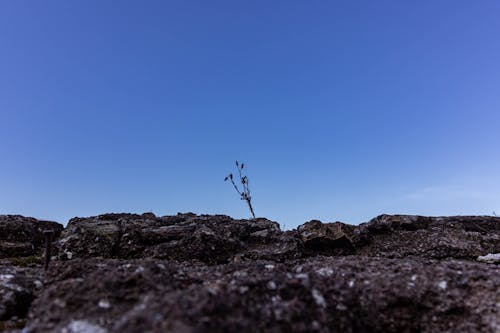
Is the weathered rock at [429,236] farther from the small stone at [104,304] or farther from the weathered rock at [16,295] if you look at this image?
the weathered rock at [16,295]

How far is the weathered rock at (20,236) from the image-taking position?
35.1ft

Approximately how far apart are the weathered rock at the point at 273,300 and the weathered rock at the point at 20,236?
634 centimetres

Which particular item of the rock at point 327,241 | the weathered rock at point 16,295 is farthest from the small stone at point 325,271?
the weathered rock at point 16,295

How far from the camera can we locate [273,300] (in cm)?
432

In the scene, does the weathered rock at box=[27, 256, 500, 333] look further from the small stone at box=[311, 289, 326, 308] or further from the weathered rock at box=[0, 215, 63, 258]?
the weathered rock at box=[0, 215, 63, 258]

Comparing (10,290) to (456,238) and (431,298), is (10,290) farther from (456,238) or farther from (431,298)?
(456,238)

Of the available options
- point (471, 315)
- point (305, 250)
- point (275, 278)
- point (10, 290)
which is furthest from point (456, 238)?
point (10, 290)

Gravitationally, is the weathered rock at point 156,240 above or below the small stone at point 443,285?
above

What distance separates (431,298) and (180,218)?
29.9 feet

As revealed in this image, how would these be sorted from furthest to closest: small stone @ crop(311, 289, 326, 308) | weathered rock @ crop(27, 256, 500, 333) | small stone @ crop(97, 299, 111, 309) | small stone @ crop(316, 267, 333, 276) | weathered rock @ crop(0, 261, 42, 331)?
small stone @ crop(316, 267, 333, 276) → weathered rock @ crop(0, 261, 42, 331) → small stone @ crop(311, 289, 326, 308) → small stone @ crop(97, 299, 111, 309) → weathered rock @ crop(27, 256, 500, 333)

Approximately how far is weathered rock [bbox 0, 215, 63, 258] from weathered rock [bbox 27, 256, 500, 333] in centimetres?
634

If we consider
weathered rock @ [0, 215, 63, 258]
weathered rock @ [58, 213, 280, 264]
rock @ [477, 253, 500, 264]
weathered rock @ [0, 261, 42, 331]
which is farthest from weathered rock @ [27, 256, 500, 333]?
weathered rock @ [0, 215, 63, 258]

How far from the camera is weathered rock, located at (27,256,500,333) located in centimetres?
383

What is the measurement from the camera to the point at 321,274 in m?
5.89
